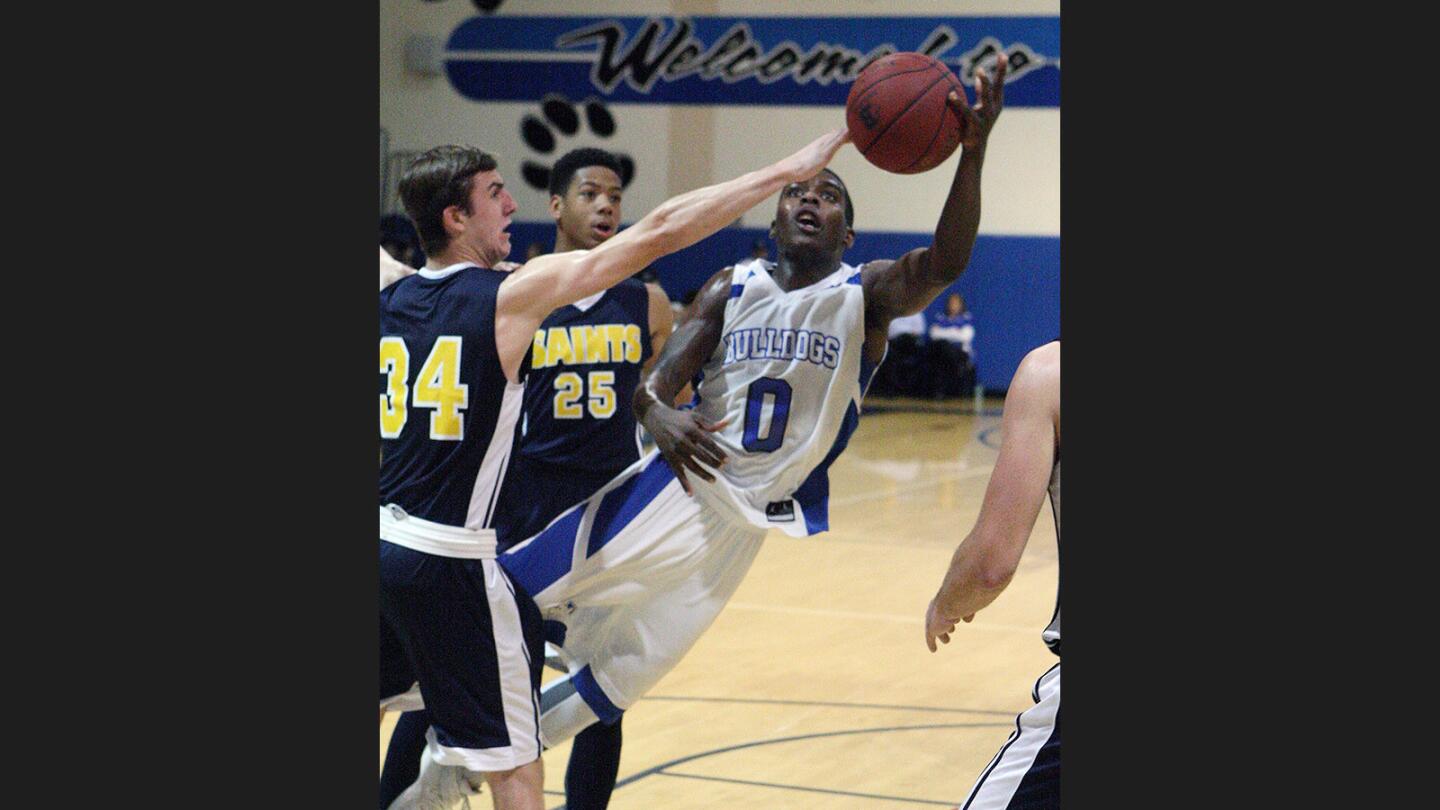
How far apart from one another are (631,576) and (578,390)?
1.99 feet

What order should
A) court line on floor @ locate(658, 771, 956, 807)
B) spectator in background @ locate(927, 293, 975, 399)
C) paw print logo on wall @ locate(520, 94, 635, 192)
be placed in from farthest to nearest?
paw print logo on wall @ locate(520, 94, 635, 192) → spectator in background @ locate(927, 293, 975, 399) → court line on floor @ locate(658, 771, 956, 807)

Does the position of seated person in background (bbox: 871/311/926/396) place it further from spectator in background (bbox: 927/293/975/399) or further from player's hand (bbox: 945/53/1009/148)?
player's hand (bbox: 945/53/1009/148)

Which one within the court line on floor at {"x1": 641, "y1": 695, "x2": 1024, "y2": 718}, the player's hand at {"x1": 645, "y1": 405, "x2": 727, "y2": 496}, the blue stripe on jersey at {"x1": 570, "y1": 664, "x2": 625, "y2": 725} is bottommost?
the court line on floor at {"x1": 641, "y1": 695, "x2": 1024, "y2": 718}

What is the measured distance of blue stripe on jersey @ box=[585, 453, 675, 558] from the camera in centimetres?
466

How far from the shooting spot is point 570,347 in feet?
16.1

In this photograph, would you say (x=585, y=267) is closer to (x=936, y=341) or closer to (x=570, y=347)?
(x=570, y=347)

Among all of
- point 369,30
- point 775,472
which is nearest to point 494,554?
point 775,472

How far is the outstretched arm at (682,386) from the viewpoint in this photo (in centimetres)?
451

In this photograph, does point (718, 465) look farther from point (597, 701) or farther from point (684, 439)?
point (597, 701)

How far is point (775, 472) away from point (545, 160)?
53.0 ft

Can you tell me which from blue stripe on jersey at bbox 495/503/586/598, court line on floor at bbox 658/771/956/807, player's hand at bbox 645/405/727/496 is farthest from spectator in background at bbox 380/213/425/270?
player's hand at bbox 645/405/727/496

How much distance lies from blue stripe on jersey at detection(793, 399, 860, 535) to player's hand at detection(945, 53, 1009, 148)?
1266 mm

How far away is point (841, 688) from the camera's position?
21.6ft

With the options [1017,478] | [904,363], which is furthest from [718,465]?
[904,363]
